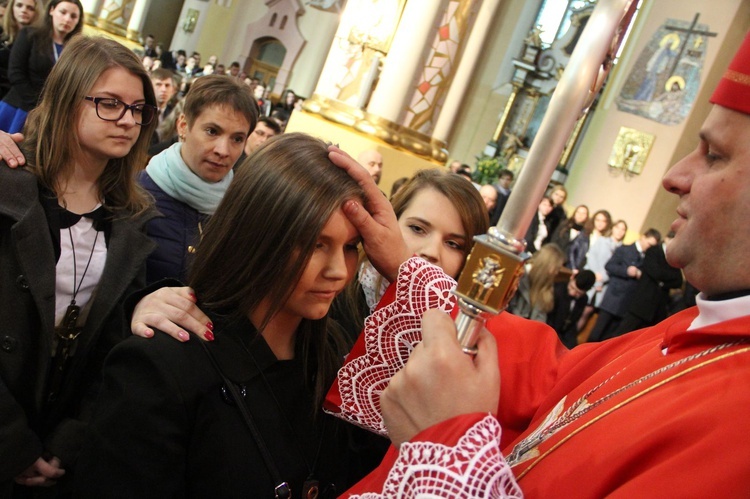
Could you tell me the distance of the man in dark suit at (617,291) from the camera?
8.69 metres

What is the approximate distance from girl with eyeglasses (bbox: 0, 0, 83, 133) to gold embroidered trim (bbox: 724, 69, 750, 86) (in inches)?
171

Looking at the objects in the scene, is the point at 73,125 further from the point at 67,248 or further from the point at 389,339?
the point at 389,339

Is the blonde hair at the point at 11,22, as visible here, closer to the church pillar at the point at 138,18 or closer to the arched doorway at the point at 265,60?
the church pillar at the point at 138,18

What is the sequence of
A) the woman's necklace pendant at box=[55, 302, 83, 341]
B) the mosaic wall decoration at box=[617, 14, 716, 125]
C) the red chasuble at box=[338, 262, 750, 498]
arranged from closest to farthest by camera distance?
the red chasuble at box=[338, 262, 750, 498] → the woman's necklace pendant at box=[55, 302, 83, 341] → the mosaic wall decoration at box=[617, 14, 716, 125]

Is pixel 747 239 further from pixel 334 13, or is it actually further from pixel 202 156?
pixel 334 13

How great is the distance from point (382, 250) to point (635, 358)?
1.99 feet

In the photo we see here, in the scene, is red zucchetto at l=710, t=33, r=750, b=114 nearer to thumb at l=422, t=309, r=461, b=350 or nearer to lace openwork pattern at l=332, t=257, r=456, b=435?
thumb at l=422, t=309, r=461, b=350

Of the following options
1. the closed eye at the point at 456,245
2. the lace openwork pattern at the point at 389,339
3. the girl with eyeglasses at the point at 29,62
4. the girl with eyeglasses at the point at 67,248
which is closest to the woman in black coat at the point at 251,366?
the lace openwork pattern at the point at 389,339

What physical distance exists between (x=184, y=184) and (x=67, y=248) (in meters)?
0.87

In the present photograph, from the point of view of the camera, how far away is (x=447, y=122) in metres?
6.78

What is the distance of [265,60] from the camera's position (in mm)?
22359

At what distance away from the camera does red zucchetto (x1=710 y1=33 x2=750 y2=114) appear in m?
1.04

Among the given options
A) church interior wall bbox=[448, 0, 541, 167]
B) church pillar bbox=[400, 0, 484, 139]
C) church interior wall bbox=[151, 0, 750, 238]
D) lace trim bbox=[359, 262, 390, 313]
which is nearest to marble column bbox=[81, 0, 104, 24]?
church pillar bbox=[400, 0, 484, 139]

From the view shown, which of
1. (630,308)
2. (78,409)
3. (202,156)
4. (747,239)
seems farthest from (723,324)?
(630,308)
